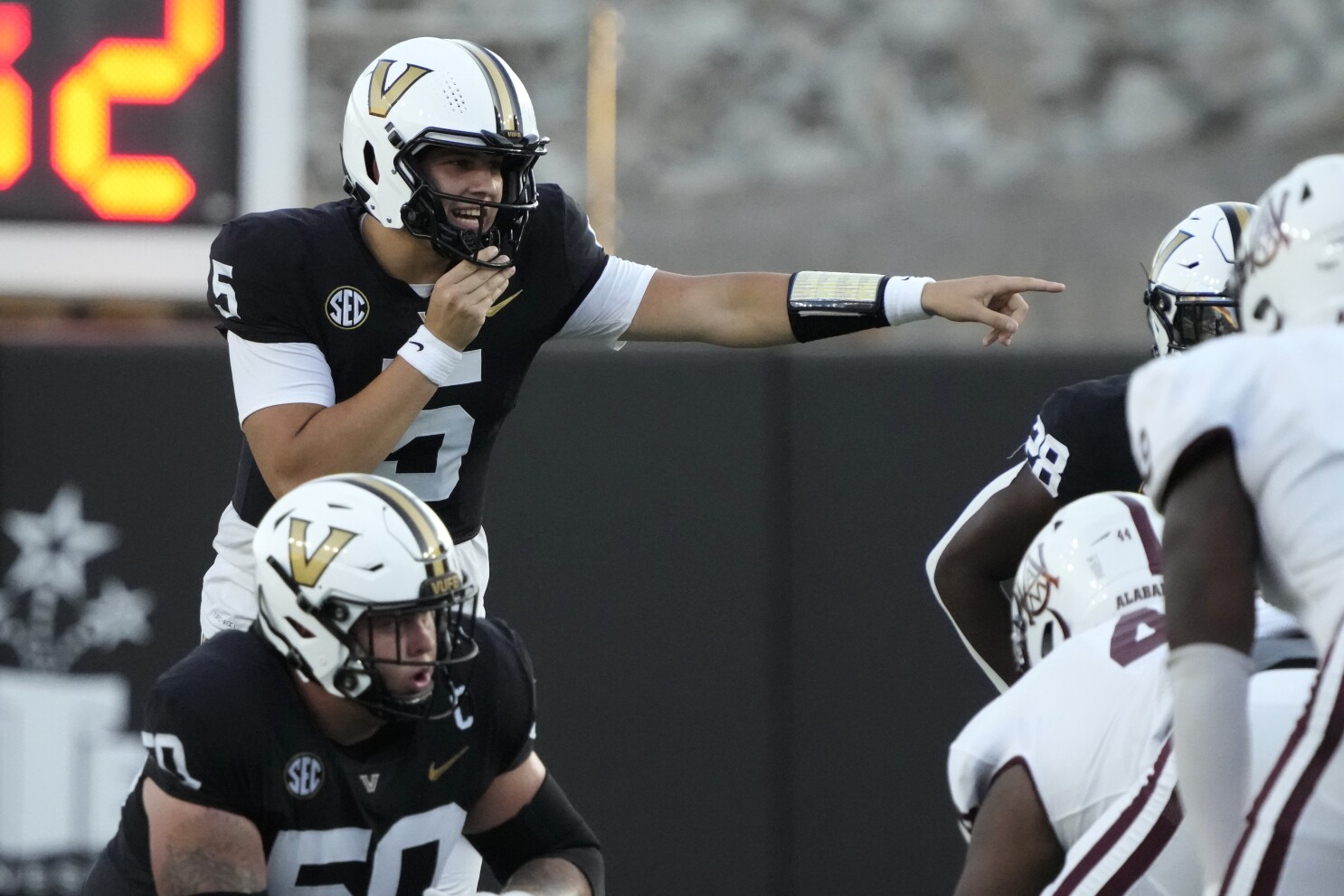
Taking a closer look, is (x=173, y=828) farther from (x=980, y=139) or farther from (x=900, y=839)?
(x=980, y=139)

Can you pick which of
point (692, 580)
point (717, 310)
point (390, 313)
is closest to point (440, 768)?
point (390, 313)

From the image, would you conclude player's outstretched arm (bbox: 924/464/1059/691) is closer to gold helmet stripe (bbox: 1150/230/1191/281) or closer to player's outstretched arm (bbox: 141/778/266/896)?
gold helmet stripe (bbox: 1150/230/1191/281)

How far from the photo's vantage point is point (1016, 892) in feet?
6.98

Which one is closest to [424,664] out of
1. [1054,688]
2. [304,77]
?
[1054,688]

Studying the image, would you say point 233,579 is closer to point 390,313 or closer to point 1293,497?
point 390,313

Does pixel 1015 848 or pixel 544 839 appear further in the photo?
pixel 544 839

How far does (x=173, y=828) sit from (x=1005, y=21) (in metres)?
5.29

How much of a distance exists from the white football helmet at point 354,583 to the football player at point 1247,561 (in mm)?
977

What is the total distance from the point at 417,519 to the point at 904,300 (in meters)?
0.88

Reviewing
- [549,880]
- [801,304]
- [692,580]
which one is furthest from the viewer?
[692,580]

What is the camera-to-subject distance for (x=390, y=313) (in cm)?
293

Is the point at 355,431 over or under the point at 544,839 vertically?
over

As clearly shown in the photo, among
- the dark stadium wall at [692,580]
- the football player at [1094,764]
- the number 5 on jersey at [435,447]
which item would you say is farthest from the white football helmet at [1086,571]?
the dark stadium wall at [692,580]

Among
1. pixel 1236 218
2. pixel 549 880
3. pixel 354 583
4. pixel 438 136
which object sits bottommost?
pixel 549 880
